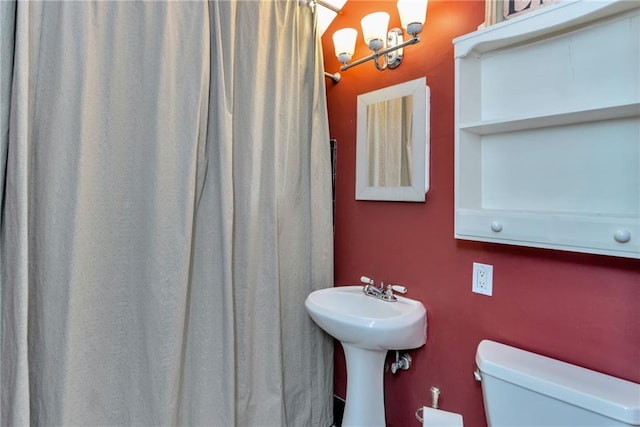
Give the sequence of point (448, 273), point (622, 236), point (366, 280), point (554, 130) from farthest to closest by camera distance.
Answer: point (366, 280), point (448, 273), point (554, 130), point (622, 236)

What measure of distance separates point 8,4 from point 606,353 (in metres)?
2.20

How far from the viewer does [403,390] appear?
1596 millimetres

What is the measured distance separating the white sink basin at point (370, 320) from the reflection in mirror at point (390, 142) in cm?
58

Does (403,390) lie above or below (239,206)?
below

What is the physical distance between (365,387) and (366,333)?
1.22 feet

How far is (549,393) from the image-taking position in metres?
0.96

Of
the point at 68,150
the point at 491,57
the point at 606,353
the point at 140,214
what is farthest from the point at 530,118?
the point at 68,150

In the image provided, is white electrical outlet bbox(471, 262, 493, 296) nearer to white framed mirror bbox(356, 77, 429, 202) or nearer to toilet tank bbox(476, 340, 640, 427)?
toilet tank bbox(476, 340, 640, 427)

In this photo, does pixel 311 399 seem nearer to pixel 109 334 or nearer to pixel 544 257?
pixel 109 334

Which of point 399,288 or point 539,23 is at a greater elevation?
point 539,23

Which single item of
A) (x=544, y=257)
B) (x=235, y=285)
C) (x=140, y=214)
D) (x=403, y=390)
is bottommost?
(x=403, y=390)

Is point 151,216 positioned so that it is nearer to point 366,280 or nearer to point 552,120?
point 366,280

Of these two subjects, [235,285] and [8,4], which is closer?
[8,4]

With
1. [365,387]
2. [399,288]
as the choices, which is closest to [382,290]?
[399,288]
